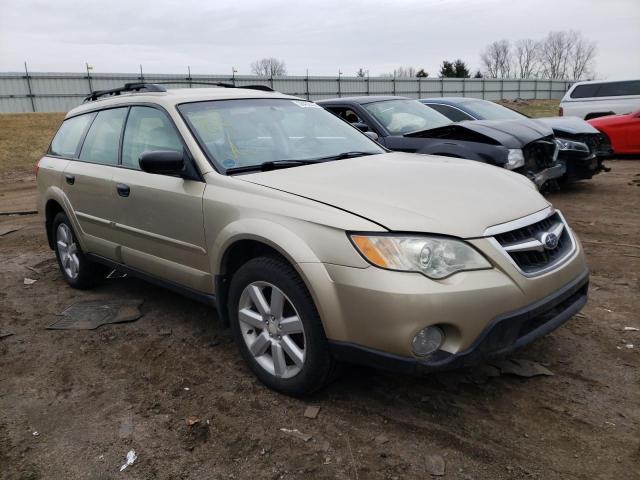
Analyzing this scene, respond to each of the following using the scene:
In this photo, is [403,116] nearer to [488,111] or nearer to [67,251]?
[488,111]

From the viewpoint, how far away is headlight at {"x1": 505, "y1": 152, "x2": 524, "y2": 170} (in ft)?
20.6

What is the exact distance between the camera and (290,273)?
2.78 m

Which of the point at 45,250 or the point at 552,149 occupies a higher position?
the point at 552,149

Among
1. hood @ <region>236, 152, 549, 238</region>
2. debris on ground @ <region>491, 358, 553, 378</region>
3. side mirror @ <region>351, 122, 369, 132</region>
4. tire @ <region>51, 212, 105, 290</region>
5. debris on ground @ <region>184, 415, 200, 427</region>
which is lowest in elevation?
debris on ground @ <region>184, 415, 200, 427</region>

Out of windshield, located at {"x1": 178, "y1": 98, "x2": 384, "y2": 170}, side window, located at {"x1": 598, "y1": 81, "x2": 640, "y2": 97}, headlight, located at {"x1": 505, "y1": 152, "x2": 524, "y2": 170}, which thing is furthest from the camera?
side window, located at {"x1": 598, "y1": 81, "x2": 640, "y2": 97}

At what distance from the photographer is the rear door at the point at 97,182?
166 inches

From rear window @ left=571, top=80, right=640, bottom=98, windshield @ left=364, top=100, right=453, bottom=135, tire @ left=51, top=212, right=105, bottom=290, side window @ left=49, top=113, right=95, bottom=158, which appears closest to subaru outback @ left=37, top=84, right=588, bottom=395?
side window @ left=49, top=113, right=95, bottom=158

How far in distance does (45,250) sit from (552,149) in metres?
6.55

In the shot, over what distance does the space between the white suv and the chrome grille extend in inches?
498

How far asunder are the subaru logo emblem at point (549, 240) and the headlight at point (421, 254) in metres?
0.46

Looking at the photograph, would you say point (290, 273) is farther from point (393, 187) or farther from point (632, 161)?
point (632, 161)

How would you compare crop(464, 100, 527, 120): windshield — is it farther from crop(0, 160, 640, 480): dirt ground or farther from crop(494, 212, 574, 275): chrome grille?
crop(494, 212, 574, 275): chrome grille

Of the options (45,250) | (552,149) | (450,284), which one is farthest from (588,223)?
(45,250)

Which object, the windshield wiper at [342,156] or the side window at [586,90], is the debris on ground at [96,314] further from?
the side window at [586,90]
